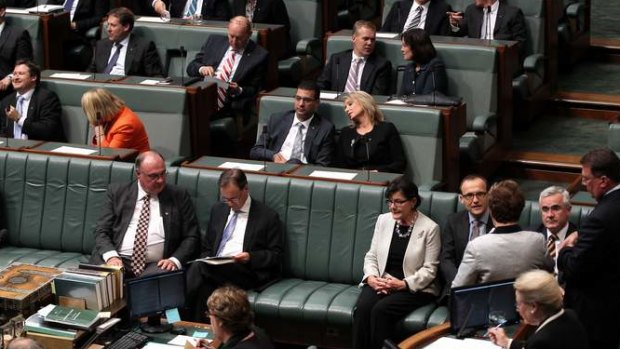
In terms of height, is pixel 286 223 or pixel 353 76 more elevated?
pixel 353 76

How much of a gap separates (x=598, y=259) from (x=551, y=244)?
0.38 metres

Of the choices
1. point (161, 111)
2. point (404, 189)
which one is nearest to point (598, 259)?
point (404, 189)

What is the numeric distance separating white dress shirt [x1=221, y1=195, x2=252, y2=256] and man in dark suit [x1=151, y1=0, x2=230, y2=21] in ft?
8.84

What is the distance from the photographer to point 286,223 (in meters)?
5.75

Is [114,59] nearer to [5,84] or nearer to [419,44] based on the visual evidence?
[5,84]

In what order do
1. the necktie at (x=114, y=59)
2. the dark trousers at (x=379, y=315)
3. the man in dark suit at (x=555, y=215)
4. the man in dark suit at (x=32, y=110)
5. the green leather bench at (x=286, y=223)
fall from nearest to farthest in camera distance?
the man in dark suit at (x=555, y=215)
the dark trousers at (x=379, y=315)
the green leather bench at (x=286, y=223)
the man in dark suit at (x=32, y=110)
the necktie at (x=114, y=59)

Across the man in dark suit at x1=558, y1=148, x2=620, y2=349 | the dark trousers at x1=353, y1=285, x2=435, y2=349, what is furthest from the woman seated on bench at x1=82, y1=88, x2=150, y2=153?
the man in dark suit at x1=558, y1=148, x2=620, y2=349

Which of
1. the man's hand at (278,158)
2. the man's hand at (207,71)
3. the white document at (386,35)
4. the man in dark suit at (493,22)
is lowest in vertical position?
the man's hand at (278,158)

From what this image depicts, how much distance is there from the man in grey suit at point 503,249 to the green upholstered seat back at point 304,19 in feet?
11.4

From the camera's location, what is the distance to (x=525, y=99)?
742 cm

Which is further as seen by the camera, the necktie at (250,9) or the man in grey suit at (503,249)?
the necktie at (250,9)

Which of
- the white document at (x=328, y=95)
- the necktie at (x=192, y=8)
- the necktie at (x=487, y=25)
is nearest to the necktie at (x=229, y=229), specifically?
the white document at (x=328, y=95)

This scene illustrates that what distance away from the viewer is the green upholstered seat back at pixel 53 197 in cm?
602

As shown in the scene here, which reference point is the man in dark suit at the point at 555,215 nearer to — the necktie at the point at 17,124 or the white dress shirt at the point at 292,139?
the white dress shirt at the point at 292,139
